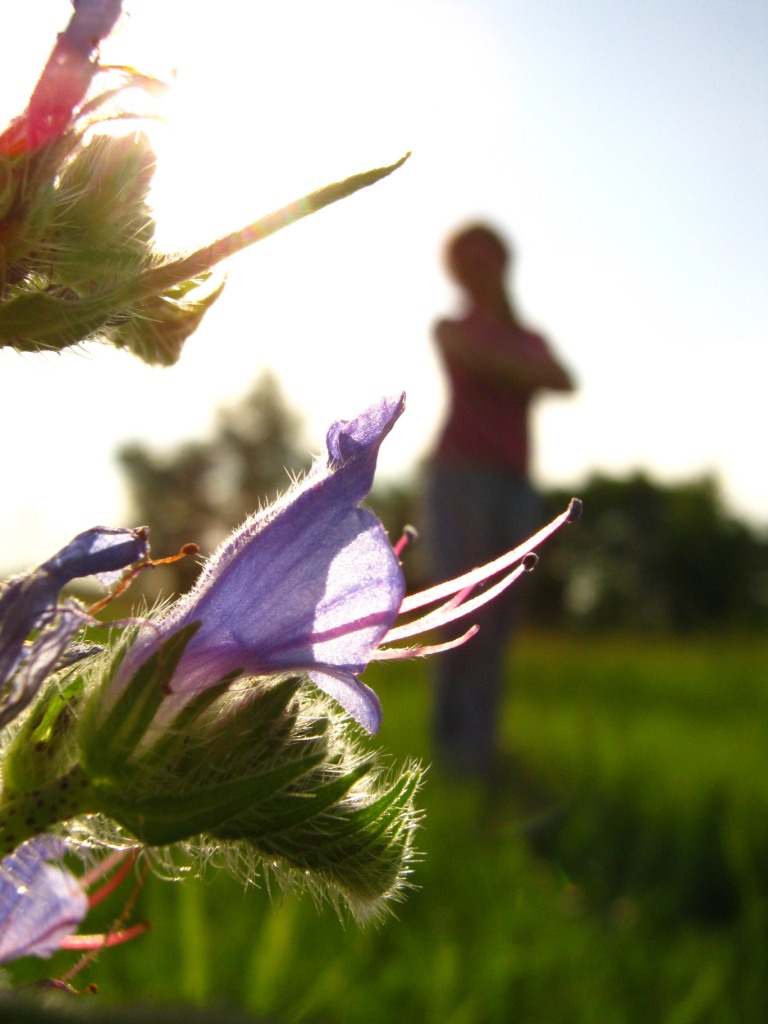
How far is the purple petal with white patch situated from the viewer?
0.84m

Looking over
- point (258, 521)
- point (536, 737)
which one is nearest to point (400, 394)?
point (258, 521)

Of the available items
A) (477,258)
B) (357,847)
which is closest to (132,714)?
(357,847)

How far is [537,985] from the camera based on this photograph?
2562 millimetres

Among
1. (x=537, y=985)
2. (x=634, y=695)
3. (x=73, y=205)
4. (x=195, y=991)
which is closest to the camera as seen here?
(x=73, y=205)

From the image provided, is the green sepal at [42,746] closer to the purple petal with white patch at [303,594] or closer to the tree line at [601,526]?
the purple petal with white patch at [303,594]

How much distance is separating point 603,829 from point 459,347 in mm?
2047

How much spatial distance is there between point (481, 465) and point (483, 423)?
0.20m

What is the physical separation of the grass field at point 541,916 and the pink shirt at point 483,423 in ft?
4.84

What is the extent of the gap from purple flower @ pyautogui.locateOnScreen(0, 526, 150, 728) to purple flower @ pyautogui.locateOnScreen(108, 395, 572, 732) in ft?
0.28

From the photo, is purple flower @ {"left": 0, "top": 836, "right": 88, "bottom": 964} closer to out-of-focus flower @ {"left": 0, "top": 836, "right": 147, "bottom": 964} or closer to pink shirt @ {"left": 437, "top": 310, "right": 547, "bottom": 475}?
out-of-focus flower @ {"left": 0, "top": 836, "right": 147, "bottom": 964}

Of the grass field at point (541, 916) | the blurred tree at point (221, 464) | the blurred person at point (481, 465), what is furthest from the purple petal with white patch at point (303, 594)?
the blurred tree at point (221, 464)

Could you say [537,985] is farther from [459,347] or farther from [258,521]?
[459,347]

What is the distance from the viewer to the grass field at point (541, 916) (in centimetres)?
225

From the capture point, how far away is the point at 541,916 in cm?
308
